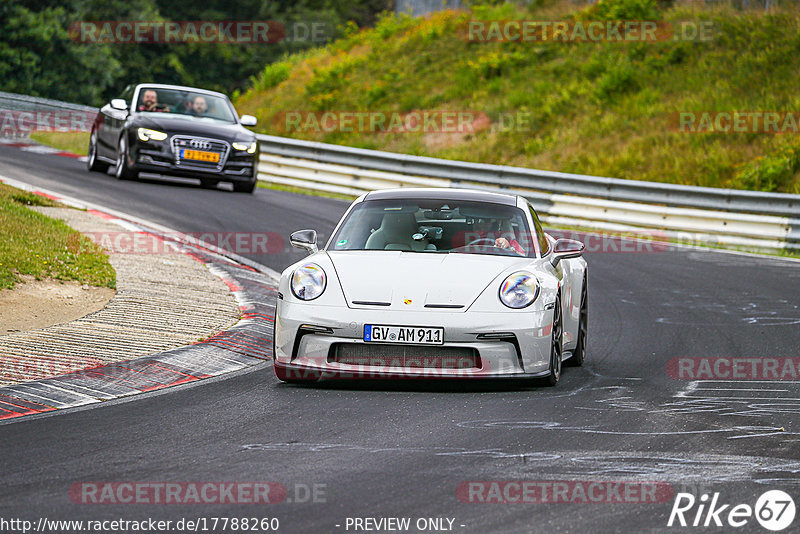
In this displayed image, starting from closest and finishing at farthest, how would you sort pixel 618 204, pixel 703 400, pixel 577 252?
pixel 703 400
pixel 577 252
pixel 618 204

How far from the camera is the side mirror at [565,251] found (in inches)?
347

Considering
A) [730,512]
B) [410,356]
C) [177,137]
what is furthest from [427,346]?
[177,137]

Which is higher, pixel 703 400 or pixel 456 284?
pixel 456 284

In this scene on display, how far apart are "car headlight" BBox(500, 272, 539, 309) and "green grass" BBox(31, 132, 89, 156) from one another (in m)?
20.7

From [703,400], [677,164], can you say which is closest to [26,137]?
[677,164]

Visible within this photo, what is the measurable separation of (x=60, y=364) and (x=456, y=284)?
2613mm

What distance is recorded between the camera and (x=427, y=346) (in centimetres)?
769

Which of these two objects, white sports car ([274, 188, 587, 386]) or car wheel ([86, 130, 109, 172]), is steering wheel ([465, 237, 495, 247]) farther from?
car wheel ([86, 130, 109, 172])

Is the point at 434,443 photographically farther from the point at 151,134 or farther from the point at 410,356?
the point at 151,134

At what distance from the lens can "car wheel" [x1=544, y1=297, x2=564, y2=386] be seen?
318 inches

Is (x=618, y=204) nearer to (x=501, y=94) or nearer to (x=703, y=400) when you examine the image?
(x=501, y=94)

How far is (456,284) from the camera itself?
7.95m

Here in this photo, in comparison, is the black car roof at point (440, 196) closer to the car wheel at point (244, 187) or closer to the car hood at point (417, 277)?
the car hood at point (417, 277)

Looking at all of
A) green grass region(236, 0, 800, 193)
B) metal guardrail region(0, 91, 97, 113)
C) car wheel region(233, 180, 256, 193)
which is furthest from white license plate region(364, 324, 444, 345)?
metal guardrail region(0, 91, 97, 113)
